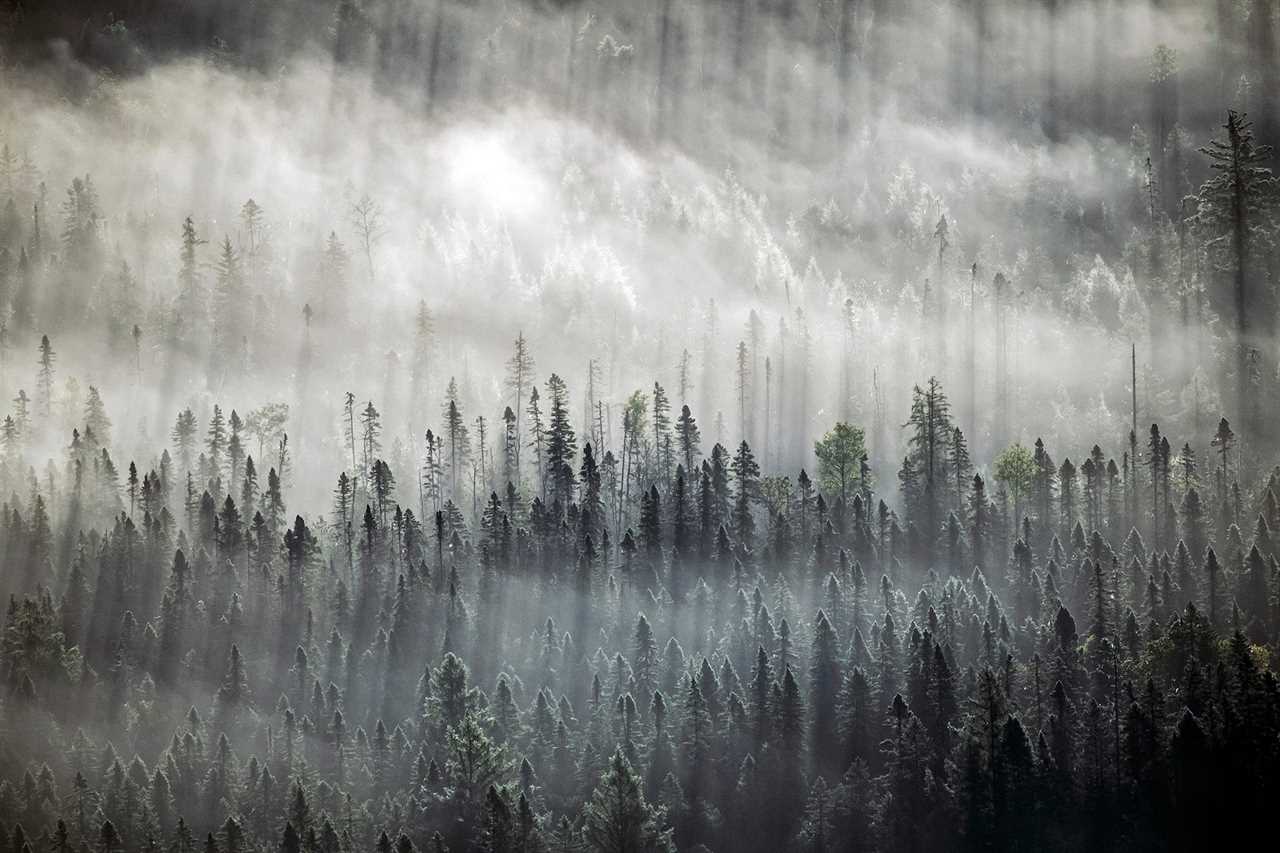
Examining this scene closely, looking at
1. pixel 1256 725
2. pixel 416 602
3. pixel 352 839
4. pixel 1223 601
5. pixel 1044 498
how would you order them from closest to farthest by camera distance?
1. pixel 1256 725
2. pixel 352 839
3. pixel 1223 601
4. pixel 416 602
5. pixel 1044 498

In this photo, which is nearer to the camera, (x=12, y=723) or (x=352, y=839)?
(x=352, y=839)

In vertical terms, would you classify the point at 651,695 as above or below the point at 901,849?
above

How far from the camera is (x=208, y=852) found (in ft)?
396

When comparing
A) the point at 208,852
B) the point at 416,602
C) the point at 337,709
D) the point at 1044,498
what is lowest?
the point at 208,852

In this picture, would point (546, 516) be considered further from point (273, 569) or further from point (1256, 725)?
point (1256, 725)

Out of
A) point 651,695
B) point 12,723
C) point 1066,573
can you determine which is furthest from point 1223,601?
point 12,723

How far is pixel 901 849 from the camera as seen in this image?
118 meters

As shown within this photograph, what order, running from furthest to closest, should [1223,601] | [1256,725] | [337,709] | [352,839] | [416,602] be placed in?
[416,602]
[337,709]
[1223,601]
[352,839]
[1256,725]

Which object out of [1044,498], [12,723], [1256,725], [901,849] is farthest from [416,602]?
[1256,725]

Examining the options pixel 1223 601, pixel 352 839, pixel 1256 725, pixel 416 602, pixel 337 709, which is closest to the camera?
pixel 1256 725

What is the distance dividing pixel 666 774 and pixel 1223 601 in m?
58.7

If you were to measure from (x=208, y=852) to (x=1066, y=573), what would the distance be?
91.9 metres

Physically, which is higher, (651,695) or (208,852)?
(651,695)

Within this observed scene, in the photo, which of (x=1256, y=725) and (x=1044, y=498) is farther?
(x=1044, y=498)
